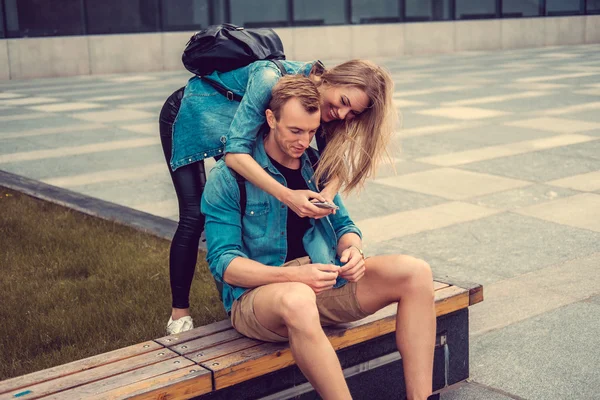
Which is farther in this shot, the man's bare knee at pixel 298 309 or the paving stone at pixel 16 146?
the paving stone at pixel 16 146

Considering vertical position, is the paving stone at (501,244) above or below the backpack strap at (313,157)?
below

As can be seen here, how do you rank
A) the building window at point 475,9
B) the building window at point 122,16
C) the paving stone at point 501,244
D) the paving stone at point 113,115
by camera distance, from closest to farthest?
the paving stone at point 501,244
the paving stone at point 113,115
the building window at point 122,16
the building window at point 475,9

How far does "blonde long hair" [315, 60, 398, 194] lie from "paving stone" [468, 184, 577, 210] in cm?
331

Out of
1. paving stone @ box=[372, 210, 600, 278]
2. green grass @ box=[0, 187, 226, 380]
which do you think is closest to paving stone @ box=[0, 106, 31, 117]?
green grass @ box=[0, 187, 226, 380]

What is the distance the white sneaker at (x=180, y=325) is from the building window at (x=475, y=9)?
22.5m

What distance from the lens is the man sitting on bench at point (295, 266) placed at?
311 cm


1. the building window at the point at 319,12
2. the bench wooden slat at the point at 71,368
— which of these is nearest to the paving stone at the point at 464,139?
the bench wooden slat at the point at 71,368

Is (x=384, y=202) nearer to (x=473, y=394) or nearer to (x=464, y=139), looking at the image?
(x=464, y=139)

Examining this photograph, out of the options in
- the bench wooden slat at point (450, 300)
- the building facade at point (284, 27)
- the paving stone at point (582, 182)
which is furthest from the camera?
the building facade at point (284, 27)

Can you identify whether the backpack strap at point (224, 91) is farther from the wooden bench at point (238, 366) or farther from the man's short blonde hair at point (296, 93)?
the wooden bench at point (238, 366)

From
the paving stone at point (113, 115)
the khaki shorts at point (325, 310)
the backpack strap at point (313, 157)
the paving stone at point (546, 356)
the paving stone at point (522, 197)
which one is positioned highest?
the backpack strap at point (313, 157)

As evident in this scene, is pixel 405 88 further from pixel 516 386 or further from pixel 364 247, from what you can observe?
pixel 516 386

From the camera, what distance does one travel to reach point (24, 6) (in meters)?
18.8

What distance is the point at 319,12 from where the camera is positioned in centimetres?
2281
